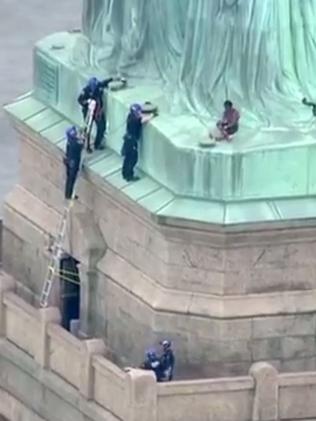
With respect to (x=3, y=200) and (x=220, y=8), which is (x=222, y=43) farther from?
(x=3, y=200)

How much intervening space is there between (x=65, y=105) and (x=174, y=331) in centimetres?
420

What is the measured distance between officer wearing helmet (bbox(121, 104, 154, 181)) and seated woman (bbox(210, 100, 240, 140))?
1089mm

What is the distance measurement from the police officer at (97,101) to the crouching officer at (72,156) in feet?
0.59

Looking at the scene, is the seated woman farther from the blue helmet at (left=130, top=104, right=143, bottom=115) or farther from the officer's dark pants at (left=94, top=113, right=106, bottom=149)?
the officer's dark pants at (left=94, top=113, right=106, bottom=149)

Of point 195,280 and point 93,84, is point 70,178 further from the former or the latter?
point 195,280

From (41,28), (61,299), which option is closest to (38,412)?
(61,299)

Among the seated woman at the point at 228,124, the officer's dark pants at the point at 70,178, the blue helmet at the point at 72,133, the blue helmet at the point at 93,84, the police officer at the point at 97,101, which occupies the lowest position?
the officer's dark pants at the point at 70,178

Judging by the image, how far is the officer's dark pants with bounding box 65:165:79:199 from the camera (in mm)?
76062

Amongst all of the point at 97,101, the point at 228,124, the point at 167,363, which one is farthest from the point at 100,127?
the point at 167,363

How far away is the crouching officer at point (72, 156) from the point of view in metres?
75.8

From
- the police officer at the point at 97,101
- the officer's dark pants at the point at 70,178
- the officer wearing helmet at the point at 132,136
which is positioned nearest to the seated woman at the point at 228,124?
the officer wearing helmet at the point at 132,136

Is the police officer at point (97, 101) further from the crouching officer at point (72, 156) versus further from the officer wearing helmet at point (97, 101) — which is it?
the crouching officer at point (72, 156)

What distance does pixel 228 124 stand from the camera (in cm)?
7419

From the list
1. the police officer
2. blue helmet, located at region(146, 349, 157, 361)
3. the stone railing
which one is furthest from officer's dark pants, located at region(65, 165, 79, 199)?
blue helmet, located at region(146, 349, 157, 361)
